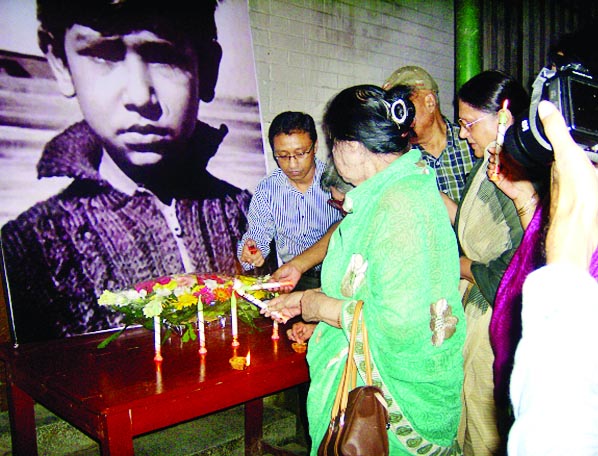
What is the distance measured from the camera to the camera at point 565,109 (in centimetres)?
70

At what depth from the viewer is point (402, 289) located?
129cm

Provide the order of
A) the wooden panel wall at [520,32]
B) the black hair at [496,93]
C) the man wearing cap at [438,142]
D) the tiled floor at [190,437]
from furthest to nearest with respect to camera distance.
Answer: the wooden panel wall at [520,32] → the man wearing cap at [438,142] → the tiled floor at [190,437] → the black hair at [496,93]

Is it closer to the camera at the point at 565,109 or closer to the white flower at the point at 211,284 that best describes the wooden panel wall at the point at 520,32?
the white flower at the point at 211,284

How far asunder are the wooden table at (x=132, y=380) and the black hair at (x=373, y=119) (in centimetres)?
97

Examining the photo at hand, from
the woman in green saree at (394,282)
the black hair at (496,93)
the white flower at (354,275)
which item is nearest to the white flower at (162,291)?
the woman in green saree at (394,282)

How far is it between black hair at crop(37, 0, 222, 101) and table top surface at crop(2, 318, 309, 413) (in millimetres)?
1541

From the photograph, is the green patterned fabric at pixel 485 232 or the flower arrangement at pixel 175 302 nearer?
the green patterned fabric at pixel 485 232

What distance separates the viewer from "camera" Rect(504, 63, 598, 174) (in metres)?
0.70

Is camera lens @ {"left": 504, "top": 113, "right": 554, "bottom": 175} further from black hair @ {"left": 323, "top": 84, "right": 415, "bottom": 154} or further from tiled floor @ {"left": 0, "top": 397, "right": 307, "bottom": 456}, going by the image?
tiled floor @ {"left": 0, "top": 397, "right": 307, "bottom": 456}

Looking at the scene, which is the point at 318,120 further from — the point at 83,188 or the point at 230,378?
the point at 230,378

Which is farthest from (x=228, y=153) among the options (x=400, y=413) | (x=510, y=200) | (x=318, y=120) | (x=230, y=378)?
(x=400, y=413)

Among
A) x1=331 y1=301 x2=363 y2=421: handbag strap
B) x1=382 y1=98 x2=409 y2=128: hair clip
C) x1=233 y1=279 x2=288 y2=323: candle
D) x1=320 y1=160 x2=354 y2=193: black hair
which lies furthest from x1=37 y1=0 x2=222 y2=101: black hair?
x1=331 y1=301 x2=363 y2=421: handbag strap

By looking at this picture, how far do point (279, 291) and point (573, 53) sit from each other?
1748 millimetres

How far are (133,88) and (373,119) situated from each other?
6.11 ft
